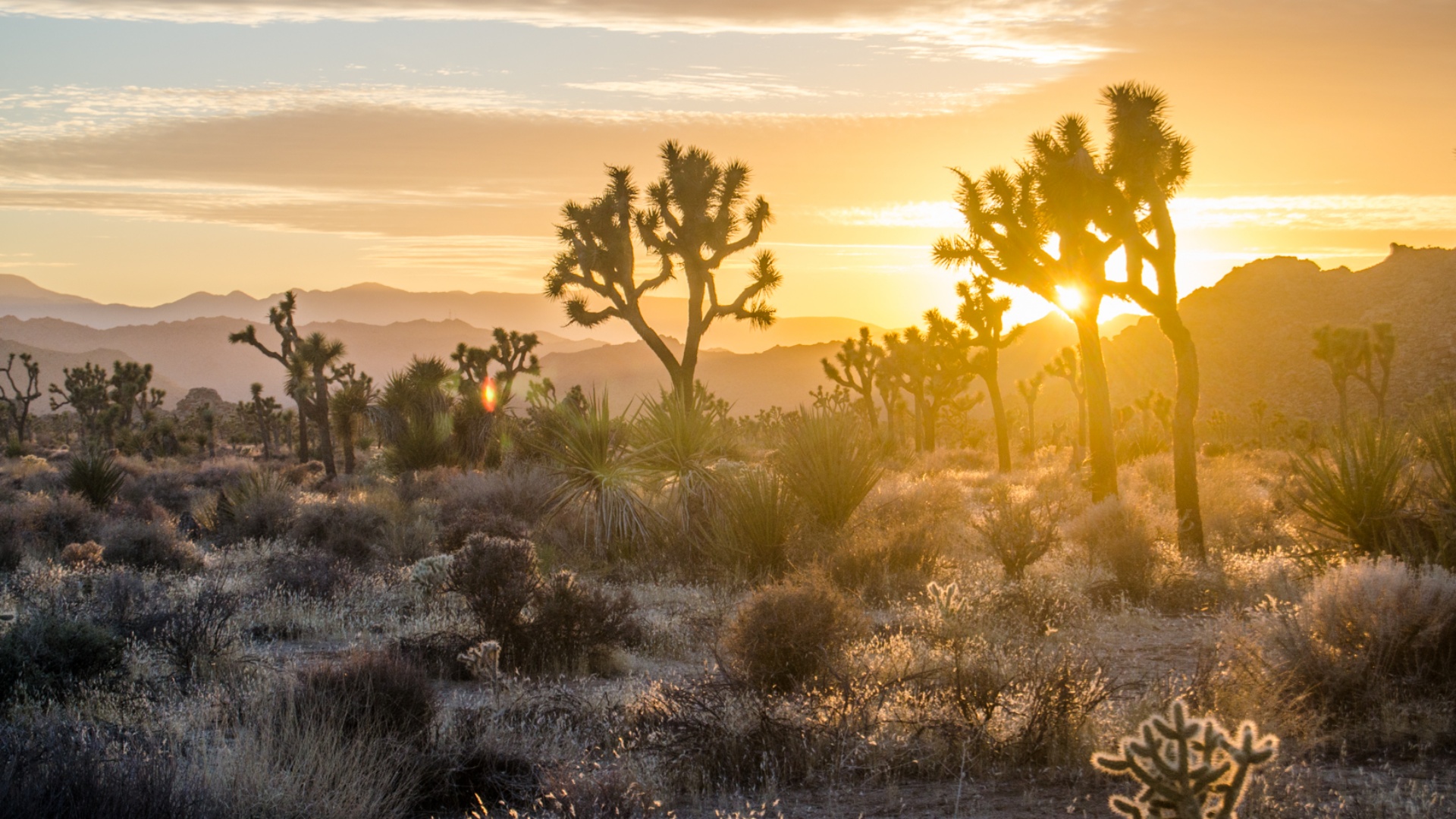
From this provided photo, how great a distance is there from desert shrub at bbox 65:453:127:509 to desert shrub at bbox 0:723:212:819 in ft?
57.0

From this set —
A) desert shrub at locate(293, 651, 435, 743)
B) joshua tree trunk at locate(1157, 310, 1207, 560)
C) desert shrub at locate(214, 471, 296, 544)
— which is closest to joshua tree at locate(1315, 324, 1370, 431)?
joshua tree trunk at locate(1157, 310, 1207, 560)

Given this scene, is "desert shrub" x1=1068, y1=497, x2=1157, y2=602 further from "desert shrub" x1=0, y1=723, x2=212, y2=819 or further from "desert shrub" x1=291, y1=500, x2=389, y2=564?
"desert shrub" x1=291, y1=500, x2=389, y2=564

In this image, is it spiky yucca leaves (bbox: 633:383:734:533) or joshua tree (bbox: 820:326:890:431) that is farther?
joshua tree (bbox: 820:326:890:431)

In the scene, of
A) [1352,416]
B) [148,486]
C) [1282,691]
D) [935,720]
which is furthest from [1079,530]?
[148,486]

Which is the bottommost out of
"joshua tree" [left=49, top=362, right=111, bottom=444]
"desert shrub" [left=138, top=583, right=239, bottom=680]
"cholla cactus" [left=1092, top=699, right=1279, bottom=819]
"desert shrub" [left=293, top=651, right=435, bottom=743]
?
"joshua tree" [left=49, top=362, right=111, bottom=444]

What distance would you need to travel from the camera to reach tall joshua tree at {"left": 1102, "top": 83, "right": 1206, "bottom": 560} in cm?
1416

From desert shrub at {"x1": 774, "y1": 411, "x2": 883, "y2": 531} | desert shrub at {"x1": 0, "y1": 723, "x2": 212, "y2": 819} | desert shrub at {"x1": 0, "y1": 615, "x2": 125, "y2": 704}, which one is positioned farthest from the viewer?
desert shrub at {"x1": 774, "y1": 411, "x2": 883, "y2": 531}

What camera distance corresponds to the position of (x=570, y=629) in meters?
9.29

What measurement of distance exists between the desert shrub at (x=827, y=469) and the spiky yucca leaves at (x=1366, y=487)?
17.1 feet

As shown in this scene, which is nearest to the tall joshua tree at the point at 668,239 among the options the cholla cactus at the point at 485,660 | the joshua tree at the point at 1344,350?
the cholla cactus at the point at 485,660

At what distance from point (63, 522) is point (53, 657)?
11145mm

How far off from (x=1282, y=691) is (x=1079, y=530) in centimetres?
782

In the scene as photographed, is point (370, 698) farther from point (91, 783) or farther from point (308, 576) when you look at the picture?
point (308, 576)

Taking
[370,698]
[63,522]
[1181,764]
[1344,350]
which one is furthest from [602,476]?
[1344,350]
